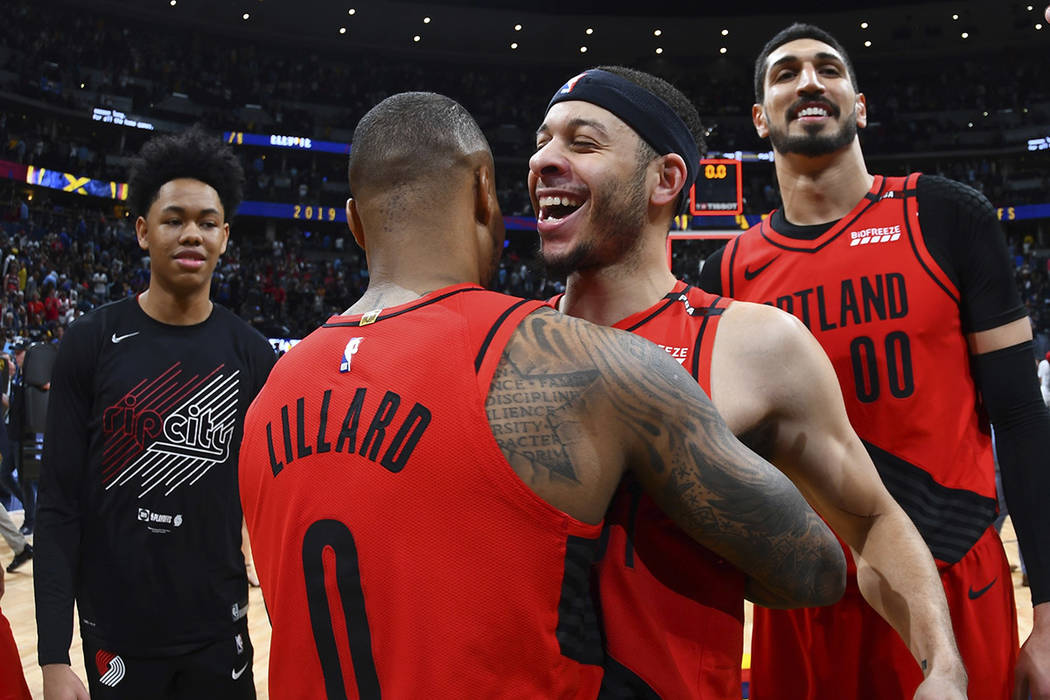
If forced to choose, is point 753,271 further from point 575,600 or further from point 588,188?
point 575,600

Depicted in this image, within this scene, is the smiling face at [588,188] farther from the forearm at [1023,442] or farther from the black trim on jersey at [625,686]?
the forearm at [1023,442]

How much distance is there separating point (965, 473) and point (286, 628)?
A: 169 centimetres

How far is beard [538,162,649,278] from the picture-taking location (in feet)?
6.03

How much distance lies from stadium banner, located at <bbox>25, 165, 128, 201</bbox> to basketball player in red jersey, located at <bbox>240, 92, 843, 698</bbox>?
2627 cm

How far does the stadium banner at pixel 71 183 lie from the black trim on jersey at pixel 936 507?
26.2 m

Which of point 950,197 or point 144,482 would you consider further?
point 144,482

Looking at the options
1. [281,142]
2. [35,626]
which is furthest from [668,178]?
[281,142]

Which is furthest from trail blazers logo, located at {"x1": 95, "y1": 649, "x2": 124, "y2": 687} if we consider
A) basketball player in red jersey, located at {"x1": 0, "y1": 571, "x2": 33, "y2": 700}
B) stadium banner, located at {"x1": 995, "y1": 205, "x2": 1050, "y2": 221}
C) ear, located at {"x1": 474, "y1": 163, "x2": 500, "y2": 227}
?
stadium banner, located at {"x1": 995, "y1": 205, "x2": 1050, "y2": 221}

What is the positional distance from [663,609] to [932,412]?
1.06 m

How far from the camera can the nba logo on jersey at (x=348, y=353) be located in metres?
1.33

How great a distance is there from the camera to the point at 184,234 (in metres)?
2.99

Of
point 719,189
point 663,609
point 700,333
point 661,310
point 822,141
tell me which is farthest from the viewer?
point 719,189

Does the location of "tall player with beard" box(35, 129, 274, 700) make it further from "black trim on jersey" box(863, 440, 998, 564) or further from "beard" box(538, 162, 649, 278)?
"black trim on jersey" box(863, 440, 998, 564)

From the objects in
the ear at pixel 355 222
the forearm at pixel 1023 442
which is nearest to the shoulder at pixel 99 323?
the ear at pixel 355 222
